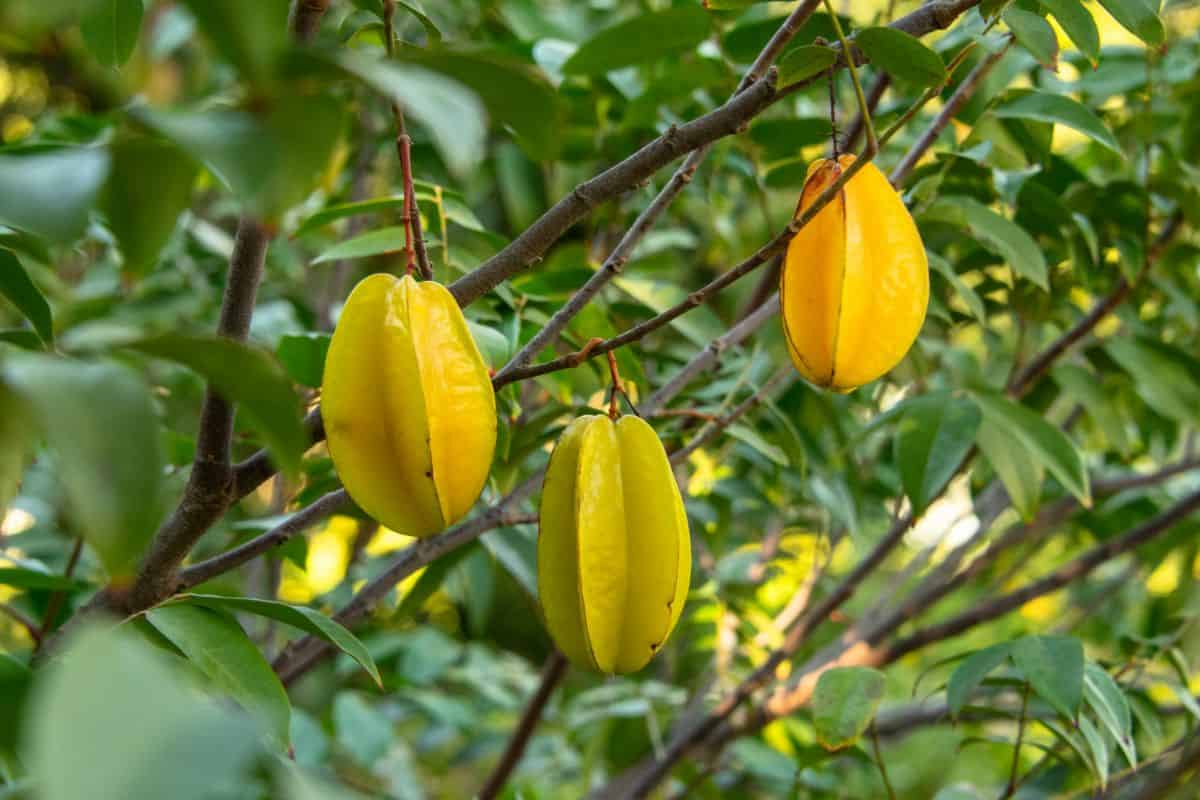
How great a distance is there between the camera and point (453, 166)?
37cm

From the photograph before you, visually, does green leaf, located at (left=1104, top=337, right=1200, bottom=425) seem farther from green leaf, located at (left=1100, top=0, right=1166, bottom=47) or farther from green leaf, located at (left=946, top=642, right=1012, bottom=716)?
green leaf, located at (left=1100, top=0, right=1166, bottom=47)

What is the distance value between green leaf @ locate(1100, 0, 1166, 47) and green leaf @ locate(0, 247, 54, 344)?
0.71m

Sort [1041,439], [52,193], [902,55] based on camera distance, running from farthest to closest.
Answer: [1041,439] → [902,55] → [52,193]

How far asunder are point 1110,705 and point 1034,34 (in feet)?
1.76

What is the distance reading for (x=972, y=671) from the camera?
951 millimetres

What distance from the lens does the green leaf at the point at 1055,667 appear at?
875 mm

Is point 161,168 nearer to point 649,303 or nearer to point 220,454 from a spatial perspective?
point 220,454

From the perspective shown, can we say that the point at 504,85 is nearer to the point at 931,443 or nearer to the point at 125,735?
the point at 125,735

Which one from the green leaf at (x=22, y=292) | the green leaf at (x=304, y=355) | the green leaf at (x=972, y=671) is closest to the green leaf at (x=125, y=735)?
the green leaf at (x=22, y=292)

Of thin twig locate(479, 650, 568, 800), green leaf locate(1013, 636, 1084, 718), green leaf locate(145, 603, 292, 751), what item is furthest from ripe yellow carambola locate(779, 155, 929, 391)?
thin twig locate(479, 650, 568, 800)

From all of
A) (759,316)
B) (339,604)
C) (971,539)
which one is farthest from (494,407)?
(971,539)

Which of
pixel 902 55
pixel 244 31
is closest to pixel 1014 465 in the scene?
pixel 902 55

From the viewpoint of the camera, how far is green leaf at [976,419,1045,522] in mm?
1135

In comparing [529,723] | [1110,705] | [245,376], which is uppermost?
[245,376]
